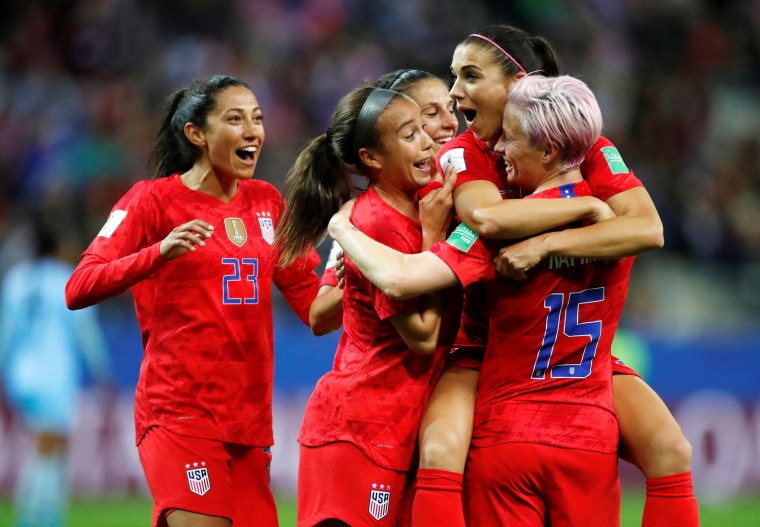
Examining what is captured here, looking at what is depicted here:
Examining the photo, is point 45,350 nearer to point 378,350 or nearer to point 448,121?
point 448,121

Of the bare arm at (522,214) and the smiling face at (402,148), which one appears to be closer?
the bare arm at (522,214)

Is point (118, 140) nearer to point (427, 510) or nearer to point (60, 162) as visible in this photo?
point (60, 162)

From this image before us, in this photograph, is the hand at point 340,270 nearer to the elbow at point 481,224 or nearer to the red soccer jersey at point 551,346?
the red soccer jersey at point 551,346

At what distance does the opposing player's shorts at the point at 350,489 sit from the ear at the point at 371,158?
1.08 metres

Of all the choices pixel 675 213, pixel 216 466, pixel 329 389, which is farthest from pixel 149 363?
pixel 675 213

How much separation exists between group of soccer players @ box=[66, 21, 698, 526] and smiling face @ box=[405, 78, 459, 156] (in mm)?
13

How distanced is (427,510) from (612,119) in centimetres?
1024

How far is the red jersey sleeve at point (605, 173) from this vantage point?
3.56 m

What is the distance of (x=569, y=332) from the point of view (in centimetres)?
344

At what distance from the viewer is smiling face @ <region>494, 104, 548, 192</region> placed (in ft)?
11.4

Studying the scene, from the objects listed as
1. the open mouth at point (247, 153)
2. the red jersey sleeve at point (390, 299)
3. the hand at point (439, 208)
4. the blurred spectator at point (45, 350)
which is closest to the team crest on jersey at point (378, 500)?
the red jersey sleeve at point (390, 299)

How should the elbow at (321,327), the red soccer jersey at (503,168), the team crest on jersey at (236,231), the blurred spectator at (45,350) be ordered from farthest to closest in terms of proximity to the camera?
1. the blurred spectator at (45,350)
2. the team crest on jersey at (236,231)
3. the elbow at (321,327)
4. the red soccer jersey at (503,168)

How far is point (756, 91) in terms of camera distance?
1327cm

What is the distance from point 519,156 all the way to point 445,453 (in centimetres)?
112
